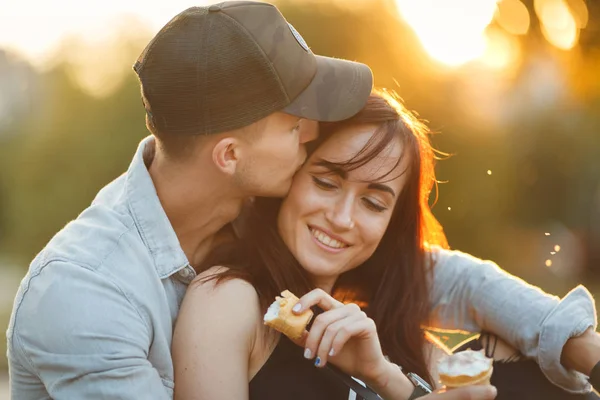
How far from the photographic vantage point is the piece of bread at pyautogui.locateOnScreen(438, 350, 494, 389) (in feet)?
9.23

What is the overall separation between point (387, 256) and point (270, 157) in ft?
2.87

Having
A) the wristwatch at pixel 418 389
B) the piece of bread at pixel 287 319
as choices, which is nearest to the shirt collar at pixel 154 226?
the piece of bread at pixel 287 319

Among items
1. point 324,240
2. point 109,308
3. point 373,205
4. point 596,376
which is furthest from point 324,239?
point 596,376

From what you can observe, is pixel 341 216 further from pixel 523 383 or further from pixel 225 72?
pixel 523 383

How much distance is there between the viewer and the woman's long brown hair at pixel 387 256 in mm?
3340

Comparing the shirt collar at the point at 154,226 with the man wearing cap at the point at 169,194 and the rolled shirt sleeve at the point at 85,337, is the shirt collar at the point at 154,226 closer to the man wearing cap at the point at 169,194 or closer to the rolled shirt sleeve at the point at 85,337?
the man wearing cap at the point at 169,194

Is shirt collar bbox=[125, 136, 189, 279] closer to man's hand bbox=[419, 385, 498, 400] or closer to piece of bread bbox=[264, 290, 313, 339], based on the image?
piece of bread bbox=[264, 290, 313, 339]

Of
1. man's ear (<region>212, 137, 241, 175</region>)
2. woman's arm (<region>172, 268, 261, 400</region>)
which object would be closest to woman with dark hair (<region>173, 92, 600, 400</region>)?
woman's arm (<region>172, 268, 261, 400</region>)

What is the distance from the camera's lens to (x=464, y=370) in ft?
9.25

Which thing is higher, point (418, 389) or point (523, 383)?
point (418, 389)

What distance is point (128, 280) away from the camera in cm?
284

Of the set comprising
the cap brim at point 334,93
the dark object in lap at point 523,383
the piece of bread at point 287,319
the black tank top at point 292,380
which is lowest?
the dark object in lap at point 523,383

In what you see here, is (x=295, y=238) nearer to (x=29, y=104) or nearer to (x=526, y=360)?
(x=526, y=360)

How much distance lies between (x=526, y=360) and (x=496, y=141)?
61.2 feet
